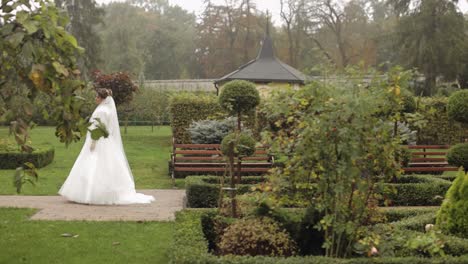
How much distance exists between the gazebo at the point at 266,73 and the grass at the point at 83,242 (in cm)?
1426

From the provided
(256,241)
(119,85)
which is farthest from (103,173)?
(119,85)

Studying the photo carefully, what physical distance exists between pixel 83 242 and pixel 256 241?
7.21ft

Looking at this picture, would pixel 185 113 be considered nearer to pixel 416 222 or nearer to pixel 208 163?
pixel 208 163

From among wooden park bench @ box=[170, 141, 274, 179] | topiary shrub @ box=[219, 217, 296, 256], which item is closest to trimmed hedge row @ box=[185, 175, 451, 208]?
wooden park bench @ box=[170, 141, 274, 179]

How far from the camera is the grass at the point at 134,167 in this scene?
11.5 m

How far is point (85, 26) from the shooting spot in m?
41.3

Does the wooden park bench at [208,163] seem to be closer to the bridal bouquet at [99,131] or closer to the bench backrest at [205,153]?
the bench backrest at [205,153]

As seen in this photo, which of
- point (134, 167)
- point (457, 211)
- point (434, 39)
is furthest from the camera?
point (434, 39)

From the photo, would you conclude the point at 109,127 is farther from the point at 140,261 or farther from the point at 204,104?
the point at 204,104

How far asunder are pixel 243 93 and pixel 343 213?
7.31 metres

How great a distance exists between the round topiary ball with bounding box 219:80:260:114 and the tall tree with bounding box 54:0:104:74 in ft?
98.9

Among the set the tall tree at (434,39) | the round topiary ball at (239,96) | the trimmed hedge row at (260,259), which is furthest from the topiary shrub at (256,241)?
the tall tree at (434,39)

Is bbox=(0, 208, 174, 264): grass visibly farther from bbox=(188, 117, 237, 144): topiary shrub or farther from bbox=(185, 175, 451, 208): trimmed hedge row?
bbox=(188, 117, 237, 144): topiary shrub

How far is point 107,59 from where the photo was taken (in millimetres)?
51094
